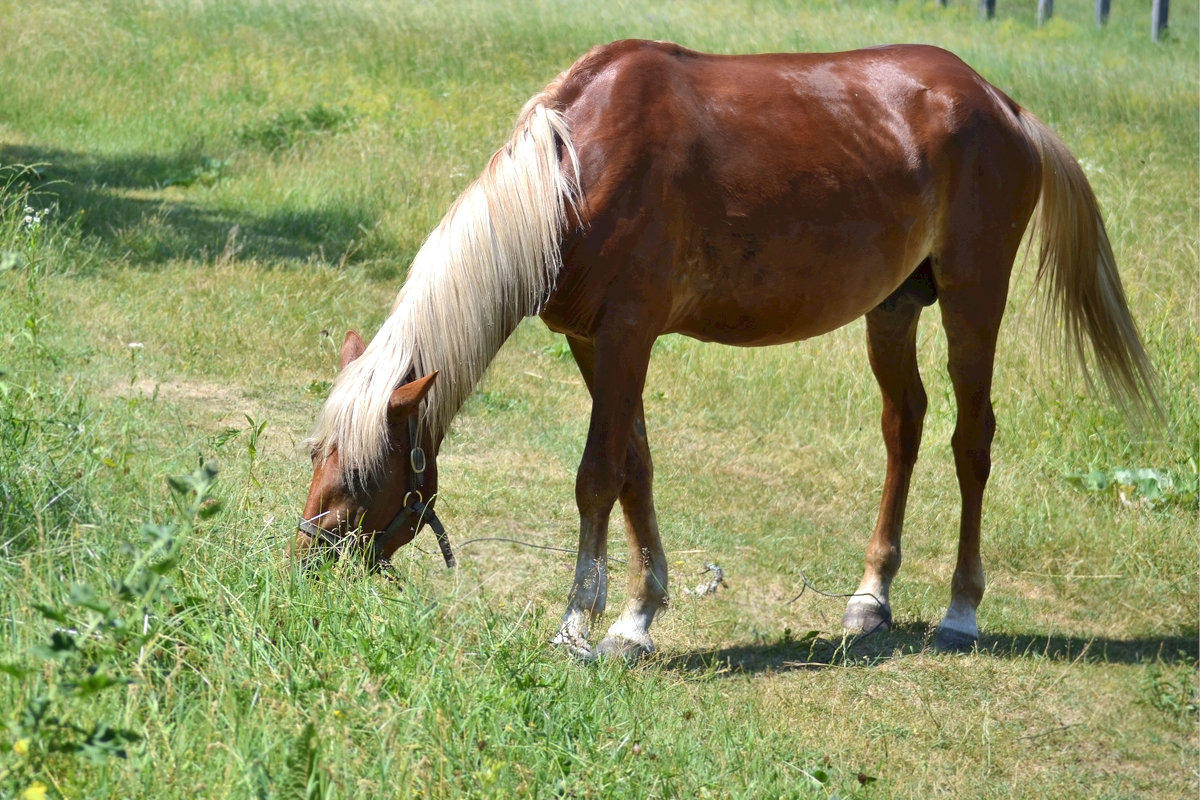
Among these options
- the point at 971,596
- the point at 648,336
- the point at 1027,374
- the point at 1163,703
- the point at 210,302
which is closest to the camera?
the point at 648,336

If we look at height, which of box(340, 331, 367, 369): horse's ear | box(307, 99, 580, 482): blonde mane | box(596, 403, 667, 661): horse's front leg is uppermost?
box(307, 99, 580, 482): blonde mane

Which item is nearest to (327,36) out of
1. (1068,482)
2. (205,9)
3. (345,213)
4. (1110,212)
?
(205,9)

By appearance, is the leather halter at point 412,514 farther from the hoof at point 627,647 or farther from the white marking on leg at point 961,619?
the white marking on leg at point 961,619

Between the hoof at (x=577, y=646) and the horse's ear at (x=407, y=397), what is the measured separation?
876mm

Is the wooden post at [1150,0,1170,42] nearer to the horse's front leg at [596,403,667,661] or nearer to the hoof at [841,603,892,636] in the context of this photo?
the hoof at [841,603,892,636]

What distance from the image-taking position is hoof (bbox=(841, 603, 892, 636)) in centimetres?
473

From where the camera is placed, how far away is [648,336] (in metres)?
3.99

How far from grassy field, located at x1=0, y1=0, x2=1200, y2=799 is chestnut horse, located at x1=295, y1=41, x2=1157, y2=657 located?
0.35 meters

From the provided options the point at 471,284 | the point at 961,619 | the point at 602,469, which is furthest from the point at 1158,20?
the point at 471,284

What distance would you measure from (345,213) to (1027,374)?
208 inches

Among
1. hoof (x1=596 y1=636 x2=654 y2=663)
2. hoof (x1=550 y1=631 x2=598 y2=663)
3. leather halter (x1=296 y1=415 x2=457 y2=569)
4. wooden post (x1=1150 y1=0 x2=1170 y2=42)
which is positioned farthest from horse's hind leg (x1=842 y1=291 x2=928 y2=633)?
wooden post (x1=1150 y1=0 x2=1170 y2=42)

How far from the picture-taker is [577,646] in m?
3.86

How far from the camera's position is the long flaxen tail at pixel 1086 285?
16.6ft

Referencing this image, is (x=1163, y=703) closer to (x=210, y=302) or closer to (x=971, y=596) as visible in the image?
(x=971, y=596)
